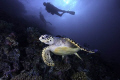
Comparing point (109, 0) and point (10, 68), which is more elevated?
point (109, 0)

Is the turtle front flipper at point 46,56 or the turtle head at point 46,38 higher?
the turtle head at point 46,38

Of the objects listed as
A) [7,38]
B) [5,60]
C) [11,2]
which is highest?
[11,2]

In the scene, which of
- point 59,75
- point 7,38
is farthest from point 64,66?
point 7,38

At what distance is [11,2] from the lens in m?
24.8

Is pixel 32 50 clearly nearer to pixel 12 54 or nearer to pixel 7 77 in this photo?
pixel 12 54

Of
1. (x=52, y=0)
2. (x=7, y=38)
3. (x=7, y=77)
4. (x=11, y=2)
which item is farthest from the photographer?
(x=52, y=0)

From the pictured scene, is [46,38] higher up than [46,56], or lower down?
higher up

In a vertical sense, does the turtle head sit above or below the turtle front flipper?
above

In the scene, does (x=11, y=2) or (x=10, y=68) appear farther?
(x=11, y=2)

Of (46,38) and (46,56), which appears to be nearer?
(46,38)

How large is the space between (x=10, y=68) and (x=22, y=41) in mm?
2324

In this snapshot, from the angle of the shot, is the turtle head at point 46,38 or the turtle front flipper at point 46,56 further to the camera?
the turtle front flipper at point 46,56

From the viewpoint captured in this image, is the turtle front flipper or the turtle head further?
the turtle front flipper

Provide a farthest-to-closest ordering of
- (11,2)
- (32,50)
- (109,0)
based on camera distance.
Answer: (109,0) → (11,2) → (32,50)
